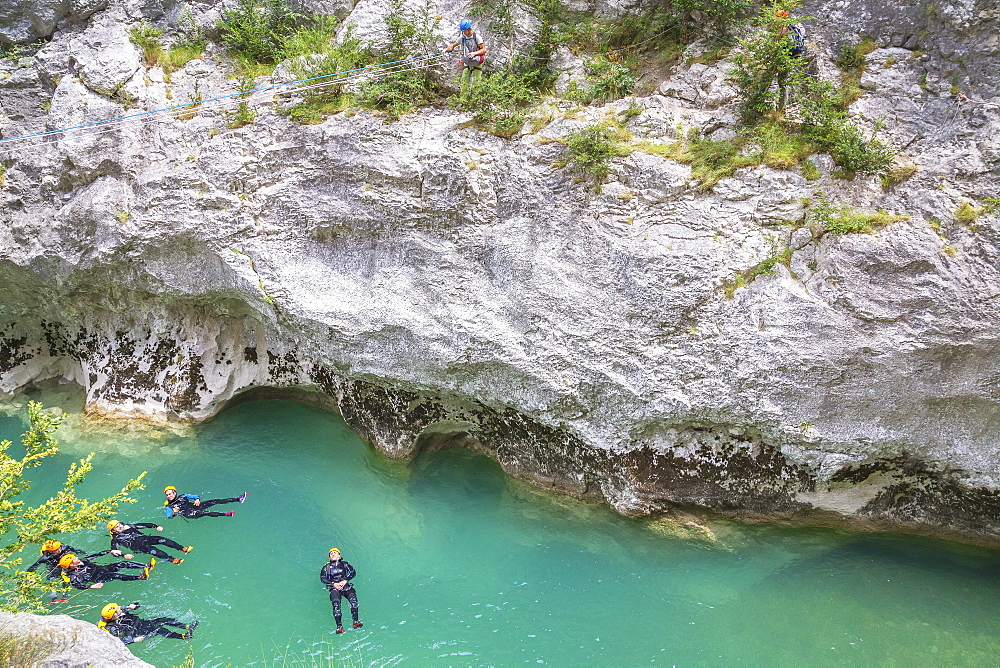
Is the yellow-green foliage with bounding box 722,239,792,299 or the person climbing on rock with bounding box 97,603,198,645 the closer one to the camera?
the person climbing on rock with bounding box 97,603,198,645

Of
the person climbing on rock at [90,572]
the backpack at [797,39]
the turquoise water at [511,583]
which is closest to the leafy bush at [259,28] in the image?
the turquoise water at [511,583]

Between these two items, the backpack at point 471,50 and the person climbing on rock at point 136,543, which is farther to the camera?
the backpack at point 471,50

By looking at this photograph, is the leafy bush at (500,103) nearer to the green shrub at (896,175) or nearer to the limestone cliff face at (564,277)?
the limestone cliff face at (564,277)

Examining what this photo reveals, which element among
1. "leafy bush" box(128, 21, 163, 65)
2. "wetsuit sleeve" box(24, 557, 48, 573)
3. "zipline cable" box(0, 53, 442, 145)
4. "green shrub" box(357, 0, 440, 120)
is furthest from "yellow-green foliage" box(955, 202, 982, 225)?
"leafy bush" box(128, 21, 163, 65)

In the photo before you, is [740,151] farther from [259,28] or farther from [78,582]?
[78,582]

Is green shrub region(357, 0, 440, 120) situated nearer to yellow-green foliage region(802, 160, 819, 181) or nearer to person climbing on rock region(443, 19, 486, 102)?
person climbing on rock region(443, 19, 486, 102)

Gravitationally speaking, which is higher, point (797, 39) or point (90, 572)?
point (797, 39)

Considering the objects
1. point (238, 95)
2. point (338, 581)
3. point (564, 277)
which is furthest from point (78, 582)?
point (564, 277)
